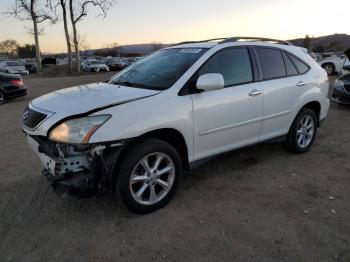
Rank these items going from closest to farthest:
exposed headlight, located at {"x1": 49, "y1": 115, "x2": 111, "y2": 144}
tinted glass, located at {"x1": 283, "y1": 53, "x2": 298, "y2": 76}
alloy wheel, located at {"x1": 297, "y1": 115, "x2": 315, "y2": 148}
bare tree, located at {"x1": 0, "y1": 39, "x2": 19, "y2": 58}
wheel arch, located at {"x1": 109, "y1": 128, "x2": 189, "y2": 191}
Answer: exposed headlight, located at {"x1": 49, "y1": 115, "x2": 111, "y2": 144} → wheel arch, located at {"x1": 109, "y1": 128, "x2": 189, "y2": 191} → tinted glass, located at {"x1": 283, "y1": 53, "x2": 298, "y2": 76} → alloy wheel, located at {"x1": 297, "y1": 115, "x2": 315, "y2": 148} → bare tree, located at {"x1": 0, "y1": 39, "x2": 19, "y2": 58}

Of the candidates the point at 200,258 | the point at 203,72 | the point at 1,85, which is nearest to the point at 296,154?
the point at 203,72

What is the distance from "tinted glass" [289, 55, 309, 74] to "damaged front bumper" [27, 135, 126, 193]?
323 cm

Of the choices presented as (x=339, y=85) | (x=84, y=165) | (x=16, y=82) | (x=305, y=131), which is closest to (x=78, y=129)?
(x=84, y=165)

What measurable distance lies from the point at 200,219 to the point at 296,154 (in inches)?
105

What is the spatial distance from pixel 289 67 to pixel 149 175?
2.84m

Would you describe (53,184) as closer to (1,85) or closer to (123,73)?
(123,73)

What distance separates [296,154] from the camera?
587 cm

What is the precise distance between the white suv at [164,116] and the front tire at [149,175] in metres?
0.01

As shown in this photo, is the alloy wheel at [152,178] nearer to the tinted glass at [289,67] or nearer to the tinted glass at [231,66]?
the tinted glass at [231,66]

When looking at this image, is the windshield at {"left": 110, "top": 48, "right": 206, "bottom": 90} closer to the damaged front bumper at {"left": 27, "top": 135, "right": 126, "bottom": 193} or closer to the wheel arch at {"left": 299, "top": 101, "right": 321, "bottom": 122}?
the damaged front bumper at {"left": 27, "top": 135, "right": 126, "bottom": 193}

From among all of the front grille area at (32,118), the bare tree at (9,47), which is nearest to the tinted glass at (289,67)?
the front grille area at (32,118)

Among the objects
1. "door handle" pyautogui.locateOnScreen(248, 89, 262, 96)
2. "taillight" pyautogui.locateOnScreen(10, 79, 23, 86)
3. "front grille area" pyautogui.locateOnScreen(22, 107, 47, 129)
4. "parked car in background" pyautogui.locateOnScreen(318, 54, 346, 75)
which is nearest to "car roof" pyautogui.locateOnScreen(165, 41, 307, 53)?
"door handle" pyautogui.locateOnScreen(248, 89, 262, 96)

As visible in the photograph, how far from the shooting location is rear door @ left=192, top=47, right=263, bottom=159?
423cm

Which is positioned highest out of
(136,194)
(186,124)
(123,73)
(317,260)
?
(123,73)
